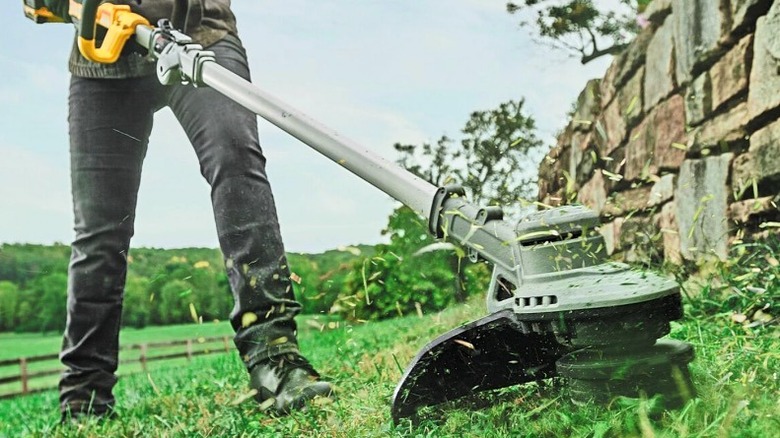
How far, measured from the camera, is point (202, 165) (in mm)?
1822

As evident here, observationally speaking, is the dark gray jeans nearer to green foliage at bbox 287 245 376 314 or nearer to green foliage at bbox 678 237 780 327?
green foliage at bbox 287 245 376 314

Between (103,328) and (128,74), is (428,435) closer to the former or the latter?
(103,328)

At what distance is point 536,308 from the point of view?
106 cm

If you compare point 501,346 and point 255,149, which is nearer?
point 501,346

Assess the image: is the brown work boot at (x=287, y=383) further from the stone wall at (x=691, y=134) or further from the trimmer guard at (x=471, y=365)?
the stone wall at (x=691, y=134)

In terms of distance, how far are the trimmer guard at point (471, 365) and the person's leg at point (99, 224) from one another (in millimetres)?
1017

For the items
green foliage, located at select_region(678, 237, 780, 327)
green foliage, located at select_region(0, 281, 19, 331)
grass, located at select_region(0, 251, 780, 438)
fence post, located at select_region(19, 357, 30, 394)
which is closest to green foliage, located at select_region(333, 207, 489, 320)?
grass, located at select_region(0, 251, 780, 438)

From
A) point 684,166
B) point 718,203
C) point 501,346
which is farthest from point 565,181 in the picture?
point 501,346

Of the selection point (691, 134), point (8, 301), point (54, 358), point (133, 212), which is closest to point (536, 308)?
point (133, 212)

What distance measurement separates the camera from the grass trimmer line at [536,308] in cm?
102

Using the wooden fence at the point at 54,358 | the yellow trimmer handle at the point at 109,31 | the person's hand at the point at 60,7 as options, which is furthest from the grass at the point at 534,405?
the wooden fence at the point at 54,358

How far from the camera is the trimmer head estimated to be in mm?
1014

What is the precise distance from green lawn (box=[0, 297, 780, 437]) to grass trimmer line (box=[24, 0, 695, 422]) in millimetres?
42

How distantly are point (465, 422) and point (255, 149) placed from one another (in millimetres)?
889
